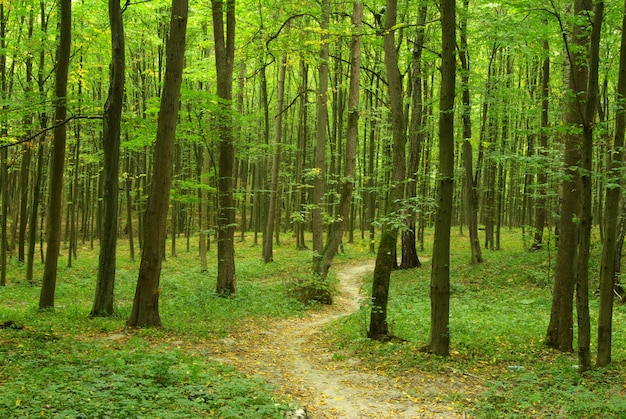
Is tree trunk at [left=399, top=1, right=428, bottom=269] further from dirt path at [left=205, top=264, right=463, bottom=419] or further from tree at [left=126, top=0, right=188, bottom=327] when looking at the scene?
tree at [left=126, top=0, right=188, bottom=327]

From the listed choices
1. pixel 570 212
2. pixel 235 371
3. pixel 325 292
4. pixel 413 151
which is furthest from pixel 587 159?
pixel 413 151

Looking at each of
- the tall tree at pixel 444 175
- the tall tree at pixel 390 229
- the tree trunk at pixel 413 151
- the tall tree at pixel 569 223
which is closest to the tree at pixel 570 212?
the tall tree at pixel 569 223

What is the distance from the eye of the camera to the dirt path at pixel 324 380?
253 inches

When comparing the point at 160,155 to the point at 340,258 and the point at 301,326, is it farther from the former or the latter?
the point at 340,258

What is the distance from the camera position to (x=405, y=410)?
21.0ft

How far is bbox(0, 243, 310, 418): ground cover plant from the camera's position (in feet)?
17.2

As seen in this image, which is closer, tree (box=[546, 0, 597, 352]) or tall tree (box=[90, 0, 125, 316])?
tree (box=[546, 0, 597, 352])

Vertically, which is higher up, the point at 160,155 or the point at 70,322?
the point at 160,155

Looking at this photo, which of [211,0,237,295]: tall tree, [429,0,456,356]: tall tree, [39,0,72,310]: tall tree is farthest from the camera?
[211,0,237,295]: tall tree

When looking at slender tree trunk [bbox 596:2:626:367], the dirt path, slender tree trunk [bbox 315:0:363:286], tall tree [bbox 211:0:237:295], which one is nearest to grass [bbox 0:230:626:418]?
the dirt path

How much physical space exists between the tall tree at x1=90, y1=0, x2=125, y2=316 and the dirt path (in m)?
3.46

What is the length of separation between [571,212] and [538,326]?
377cm

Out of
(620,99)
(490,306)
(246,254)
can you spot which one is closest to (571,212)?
(620,99)

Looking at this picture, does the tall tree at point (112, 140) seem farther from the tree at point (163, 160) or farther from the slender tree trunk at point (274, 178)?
the slender tree trunk at point (274, 178)
